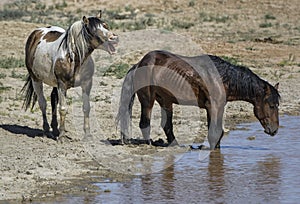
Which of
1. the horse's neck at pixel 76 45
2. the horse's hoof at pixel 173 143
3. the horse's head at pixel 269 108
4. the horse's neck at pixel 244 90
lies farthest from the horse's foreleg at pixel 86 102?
the horse's head at pixel 269 108

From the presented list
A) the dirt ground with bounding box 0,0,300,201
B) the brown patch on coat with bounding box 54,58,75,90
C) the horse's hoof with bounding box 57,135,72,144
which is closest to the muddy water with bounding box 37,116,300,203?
the dirt ground with bounding box 0,0,300,201

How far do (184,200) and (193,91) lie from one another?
8.05 ft

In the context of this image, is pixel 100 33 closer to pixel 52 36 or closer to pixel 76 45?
pixel 76 45

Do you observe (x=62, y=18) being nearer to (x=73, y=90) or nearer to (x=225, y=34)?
(x=225, y=34)

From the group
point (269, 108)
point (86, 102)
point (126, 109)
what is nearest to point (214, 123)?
point (269, 108)

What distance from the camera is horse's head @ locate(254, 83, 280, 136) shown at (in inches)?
363

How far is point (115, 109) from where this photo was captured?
40.7 feet

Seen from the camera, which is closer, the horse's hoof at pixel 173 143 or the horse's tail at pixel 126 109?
the horse's tail at pixel 126 109

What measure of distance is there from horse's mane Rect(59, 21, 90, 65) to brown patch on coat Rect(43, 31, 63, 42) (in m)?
0.57

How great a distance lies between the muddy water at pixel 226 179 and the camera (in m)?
7.13

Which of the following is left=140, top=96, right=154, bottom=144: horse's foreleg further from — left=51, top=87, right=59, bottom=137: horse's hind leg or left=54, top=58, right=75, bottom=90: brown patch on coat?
left=51, top=87, right=59, bottom=137: horse's hind leg

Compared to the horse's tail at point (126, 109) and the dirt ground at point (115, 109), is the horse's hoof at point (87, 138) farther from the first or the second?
the horse's tail at point (126, 109)

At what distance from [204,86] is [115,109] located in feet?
11.8

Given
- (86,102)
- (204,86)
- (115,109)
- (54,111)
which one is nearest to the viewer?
(204,86)
